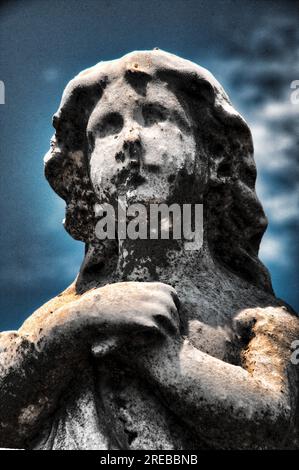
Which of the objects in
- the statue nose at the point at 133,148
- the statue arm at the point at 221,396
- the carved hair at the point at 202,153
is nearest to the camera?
the statue arm at the point at 221,396

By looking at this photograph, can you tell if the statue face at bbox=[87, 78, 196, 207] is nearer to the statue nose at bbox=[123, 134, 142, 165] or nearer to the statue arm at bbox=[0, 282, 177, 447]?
the statue nose at bbox=[123, 134, 142, 165]

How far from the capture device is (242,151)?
161 inches

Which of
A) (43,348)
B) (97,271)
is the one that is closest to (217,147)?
(97,271)

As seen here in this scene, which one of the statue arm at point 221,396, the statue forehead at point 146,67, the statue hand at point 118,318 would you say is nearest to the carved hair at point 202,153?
the statue forehead at point 146,67

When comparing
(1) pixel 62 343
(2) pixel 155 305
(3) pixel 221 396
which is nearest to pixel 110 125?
(2) pixel 155 305

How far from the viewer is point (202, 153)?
3.99 meters

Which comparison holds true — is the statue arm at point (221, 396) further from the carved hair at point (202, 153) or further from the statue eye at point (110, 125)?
the statue eye at point (110, 125)

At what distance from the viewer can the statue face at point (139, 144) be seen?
3.73m

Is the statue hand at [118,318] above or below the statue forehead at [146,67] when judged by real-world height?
below

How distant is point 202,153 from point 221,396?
1.29 m

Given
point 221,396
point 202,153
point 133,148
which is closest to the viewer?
point 221,396

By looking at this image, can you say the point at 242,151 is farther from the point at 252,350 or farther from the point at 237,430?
the point at 237,430

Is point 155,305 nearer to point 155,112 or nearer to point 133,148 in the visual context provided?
point 133,148

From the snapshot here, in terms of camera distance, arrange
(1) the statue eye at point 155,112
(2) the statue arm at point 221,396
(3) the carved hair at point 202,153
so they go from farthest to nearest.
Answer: (3) the carved hair at point 202,153
(1) the statue eye at point 155,112
(2) the statue arm at point 221,396
